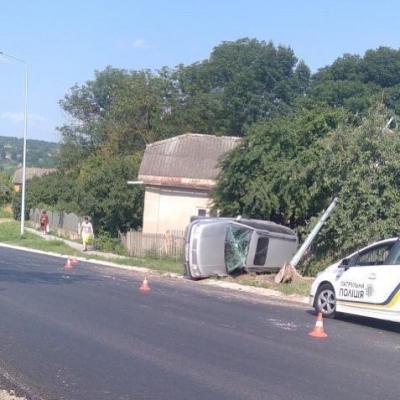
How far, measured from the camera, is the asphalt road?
945cm

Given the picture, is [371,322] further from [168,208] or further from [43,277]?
[168,208]

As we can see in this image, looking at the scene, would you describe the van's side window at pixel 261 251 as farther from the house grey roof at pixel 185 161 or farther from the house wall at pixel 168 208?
the house wall at pixel 168 208

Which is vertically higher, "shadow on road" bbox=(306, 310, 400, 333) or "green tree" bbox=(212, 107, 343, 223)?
"green tree" bbox=(212, 107, 343, 223)

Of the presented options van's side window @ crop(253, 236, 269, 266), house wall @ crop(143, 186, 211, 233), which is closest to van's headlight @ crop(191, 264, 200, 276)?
van's side window @ crop(253, 236, 269, 266)

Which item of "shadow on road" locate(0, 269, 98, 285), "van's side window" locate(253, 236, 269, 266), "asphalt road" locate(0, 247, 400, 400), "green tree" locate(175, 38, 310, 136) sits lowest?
"shadow on road" locate(0, 269, 98, 285)

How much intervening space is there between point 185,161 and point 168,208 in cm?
252

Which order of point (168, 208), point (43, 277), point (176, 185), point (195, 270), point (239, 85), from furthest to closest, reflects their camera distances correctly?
1. point (239, 85)
2. point (168, 208)
3. point (176, 185)
4. point (195, 270)
5. point (43, 277)

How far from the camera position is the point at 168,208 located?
4331 centimetres

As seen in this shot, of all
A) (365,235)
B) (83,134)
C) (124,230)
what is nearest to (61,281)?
(365,235)

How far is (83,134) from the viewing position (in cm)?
7938

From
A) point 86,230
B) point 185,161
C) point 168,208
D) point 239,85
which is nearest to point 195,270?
point 86,230

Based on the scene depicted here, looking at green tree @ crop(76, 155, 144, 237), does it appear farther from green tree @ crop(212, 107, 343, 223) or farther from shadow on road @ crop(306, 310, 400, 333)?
shadow on road @ crop(306, 310, 400, 333)

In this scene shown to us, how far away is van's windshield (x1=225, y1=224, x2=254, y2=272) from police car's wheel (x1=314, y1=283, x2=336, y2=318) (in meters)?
8.36

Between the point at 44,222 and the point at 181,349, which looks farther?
the point at 44,222
